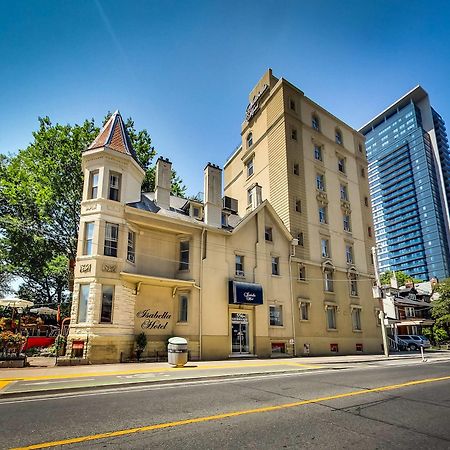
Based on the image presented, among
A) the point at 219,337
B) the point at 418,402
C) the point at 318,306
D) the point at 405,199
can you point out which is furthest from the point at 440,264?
the point at 418,402

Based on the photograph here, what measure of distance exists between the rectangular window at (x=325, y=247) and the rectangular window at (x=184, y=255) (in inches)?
559

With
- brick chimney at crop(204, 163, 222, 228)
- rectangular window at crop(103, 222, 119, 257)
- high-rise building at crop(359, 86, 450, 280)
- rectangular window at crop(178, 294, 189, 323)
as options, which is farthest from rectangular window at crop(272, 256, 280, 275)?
high-rise building at crop(359, 86, 450, 280)

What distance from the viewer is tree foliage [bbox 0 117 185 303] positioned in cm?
2958

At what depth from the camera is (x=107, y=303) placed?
19.0 m

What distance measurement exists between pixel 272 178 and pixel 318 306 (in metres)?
12.7

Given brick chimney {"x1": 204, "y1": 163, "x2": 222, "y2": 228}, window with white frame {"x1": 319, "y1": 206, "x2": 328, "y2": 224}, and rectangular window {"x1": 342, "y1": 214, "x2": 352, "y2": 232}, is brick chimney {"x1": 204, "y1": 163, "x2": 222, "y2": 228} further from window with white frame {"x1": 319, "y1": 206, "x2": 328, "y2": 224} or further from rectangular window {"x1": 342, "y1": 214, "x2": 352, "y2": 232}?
rectangular window {"x1": 342, "y1": 214, "x2": 352, "y2": 232}

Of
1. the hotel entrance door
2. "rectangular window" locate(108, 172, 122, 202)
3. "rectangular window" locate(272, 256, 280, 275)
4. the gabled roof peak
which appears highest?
the gabled roof peak

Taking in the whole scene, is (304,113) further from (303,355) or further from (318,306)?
(303,355)

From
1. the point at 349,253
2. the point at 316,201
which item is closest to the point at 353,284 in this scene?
the point at 349,253

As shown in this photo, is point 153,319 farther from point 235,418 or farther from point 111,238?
point 235,418

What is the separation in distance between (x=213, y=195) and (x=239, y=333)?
10483 mm

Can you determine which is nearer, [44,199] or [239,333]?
[239,333]

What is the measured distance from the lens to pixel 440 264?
139 m

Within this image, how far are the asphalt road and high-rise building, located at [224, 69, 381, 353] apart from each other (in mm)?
19297
